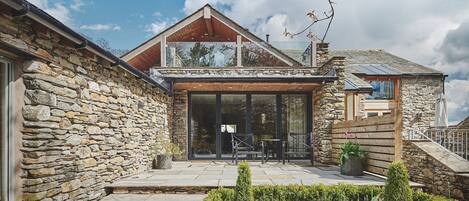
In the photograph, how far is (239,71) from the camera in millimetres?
10648

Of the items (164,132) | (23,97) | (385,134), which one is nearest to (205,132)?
(164,132)

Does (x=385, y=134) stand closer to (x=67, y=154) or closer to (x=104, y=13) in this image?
(x=67, y=154)

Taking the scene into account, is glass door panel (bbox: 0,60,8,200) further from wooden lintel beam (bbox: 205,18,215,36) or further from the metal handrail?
wooden lintel beam (bbox: 205,18,215,36)

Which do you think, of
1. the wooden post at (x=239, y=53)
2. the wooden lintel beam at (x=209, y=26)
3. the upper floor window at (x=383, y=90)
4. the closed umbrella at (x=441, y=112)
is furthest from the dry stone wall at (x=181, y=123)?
the upper floor window at (x=383, y=90)

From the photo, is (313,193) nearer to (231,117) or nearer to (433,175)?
(433,175)

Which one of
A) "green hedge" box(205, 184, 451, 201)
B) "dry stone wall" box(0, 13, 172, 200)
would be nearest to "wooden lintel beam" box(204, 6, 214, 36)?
"dry stone wall" box(0, 13, 172, 200)

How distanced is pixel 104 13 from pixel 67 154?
1002 centimetres

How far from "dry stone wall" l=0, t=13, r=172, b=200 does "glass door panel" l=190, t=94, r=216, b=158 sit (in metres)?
4.11

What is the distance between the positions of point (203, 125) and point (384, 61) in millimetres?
12576

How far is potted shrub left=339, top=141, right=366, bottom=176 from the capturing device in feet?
21.9

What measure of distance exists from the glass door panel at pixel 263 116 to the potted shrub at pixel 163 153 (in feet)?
9.67

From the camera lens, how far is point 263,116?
10.7 m

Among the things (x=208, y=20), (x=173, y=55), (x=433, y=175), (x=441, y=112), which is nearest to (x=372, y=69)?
(x=441, y=112)

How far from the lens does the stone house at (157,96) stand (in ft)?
10.8
